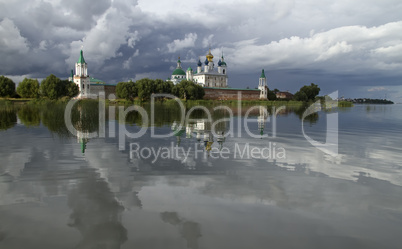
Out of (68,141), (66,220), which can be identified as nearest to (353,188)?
(66,220)

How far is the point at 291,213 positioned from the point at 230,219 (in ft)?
3.14

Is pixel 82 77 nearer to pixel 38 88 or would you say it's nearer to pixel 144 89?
pixel 38 88

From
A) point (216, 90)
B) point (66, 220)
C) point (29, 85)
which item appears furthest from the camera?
point (216, 90)

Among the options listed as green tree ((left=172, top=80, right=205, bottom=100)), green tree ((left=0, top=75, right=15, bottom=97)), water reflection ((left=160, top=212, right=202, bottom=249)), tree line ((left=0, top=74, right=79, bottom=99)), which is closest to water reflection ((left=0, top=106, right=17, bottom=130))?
water reflection ((left=160, top=212, right=202, bottom=249))

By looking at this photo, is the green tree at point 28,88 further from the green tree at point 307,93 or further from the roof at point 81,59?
the green tree at point 307,93

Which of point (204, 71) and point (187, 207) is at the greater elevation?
point (204, 71)

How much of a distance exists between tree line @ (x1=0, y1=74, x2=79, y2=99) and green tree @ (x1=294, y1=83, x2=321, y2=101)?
57927 mm

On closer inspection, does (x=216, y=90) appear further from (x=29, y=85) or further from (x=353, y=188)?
(x=353, y=188)

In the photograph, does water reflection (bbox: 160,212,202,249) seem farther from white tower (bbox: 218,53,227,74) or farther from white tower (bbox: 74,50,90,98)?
white tower (bbox: 218,53,227,74)

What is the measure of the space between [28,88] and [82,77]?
14751mm

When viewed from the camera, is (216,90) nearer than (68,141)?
No

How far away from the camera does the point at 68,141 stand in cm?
1068

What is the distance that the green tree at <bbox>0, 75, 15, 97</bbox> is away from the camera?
53.5m

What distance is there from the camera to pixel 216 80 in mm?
96812
